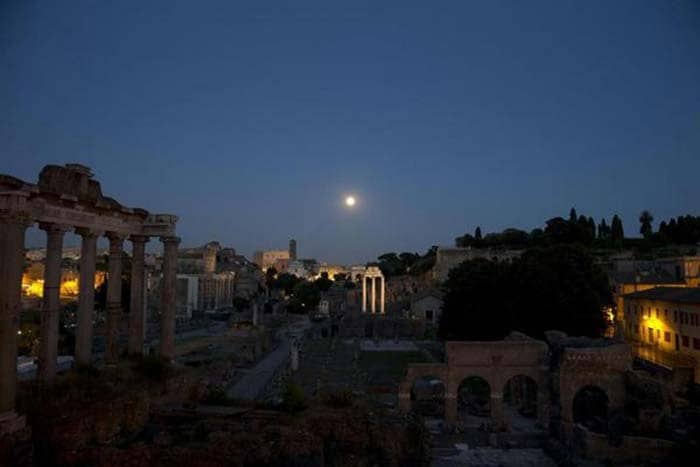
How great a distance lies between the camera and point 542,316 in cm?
3644

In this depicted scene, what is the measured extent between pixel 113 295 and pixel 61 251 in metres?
2.68

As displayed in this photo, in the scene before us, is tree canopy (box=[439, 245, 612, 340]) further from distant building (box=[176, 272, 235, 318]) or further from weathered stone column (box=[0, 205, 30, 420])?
distant building (box=[176, 272, 235, 318])

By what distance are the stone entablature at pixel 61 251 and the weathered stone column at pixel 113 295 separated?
3 centimetres

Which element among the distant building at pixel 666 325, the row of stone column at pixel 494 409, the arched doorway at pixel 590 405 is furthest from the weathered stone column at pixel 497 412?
the distant building at pixel 666 325

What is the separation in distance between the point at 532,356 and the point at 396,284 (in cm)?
8666

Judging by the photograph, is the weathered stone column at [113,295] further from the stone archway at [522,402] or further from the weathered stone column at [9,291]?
the stone archway at [522,402]

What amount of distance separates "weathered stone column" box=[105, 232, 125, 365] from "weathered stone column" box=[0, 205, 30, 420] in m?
5.11

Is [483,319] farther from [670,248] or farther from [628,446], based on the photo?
[670,248]

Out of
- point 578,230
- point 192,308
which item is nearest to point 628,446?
point 578,230

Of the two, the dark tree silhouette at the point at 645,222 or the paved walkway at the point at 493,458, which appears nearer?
the paved walkway at the point at 493,458

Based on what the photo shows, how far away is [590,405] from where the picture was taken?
27484 mm

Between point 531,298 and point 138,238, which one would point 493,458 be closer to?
point 138,238

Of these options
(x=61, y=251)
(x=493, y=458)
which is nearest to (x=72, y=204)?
(x=61, y=251)

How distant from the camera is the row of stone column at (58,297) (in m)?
11.0
